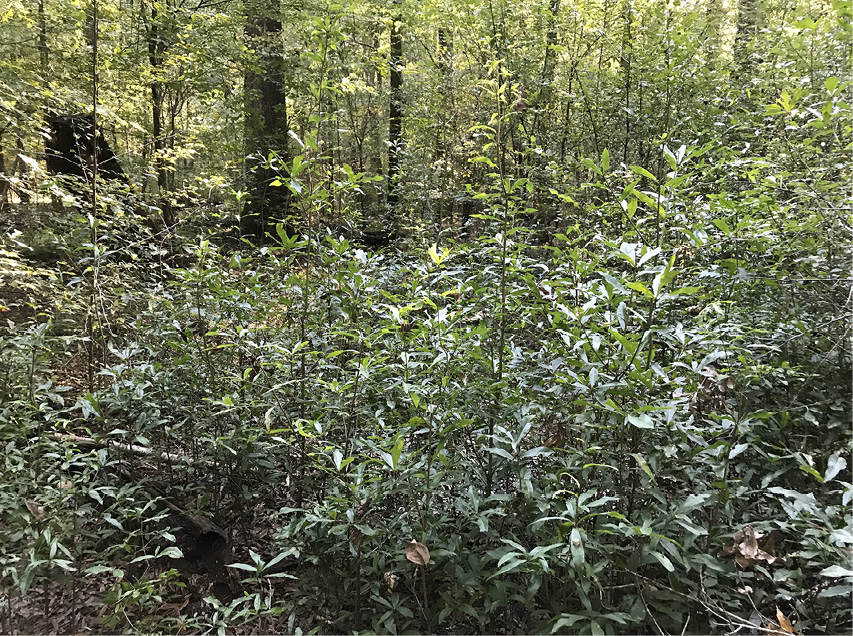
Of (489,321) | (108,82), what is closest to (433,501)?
(489,321)

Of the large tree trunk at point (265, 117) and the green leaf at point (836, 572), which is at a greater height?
the large tree trunk at point (265, 117)

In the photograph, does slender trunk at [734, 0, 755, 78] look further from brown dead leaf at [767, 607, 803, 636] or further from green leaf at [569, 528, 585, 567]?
green leaf at [569, 528, 585, 567]

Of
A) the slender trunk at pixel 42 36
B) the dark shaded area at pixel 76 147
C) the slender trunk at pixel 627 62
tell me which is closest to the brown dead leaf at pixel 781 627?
the dark shaded area at pixel 76 147

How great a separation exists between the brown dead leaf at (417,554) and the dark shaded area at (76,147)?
3.83 metres

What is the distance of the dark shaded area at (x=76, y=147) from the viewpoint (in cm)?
405

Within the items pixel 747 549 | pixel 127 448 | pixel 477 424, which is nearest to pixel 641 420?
pixel 747 549

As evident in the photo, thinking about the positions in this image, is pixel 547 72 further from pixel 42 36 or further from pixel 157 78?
pixel 42 36

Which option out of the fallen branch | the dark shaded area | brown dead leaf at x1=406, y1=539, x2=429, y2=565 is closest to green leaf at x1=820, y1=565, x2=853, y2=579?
brown dead leaf at x1=406, y1=539, x2=429, y2=565

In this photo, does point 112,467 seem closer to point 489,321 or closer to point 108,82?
point 489,321

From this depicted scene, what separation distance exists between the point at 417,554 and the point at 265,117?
7450mm

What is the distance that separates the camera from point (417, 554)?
5.61ft

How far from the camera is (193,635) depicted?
6.96 feet

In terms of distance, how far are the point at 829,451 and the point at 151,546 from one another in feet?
11.0

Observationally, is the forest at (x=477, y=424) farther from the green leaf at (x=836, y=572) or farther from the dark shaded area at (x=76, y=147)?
the dark shaded area at (x=76, y=147)
